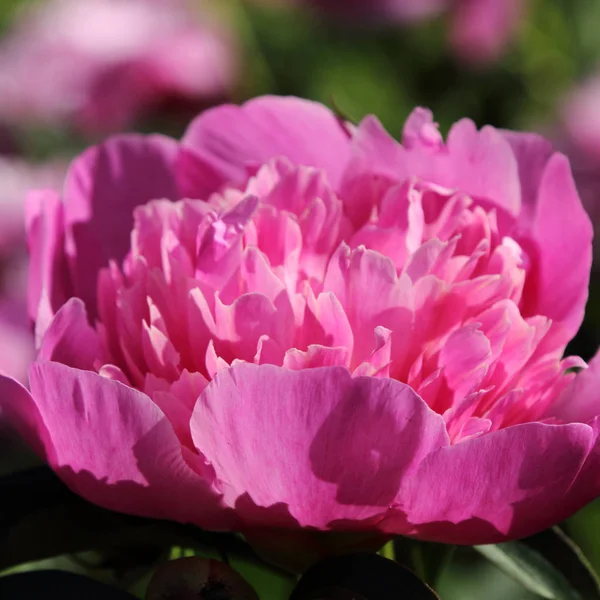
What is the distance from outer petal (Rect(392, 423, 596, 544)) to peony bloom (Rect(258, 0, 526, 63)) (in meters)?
1.14

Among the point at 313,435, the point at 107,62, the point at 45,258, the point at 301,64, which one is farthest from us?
the point at 301,64

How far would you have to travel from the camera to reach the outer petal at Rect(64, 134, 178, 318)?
0.50 meters

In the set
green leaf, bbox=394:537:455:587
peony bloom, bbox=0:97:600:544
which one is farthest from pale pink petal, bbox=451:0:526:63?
green leaf, bbox=394:537:455:587

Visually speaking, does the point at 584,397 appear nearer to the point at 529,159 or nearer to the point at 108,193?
the point at 529,159

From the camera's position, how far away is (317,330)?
40cm

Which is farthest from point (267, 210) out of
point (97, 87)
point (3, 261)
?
point (97, 87)

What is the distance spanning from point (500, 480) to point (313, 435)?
7cm

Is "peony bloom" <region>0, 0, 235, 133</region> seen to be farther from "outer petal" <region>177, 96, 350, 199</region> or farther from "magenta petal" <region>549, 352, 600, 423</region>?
"magenta petal" <region>549, 352, 600, 423</region>

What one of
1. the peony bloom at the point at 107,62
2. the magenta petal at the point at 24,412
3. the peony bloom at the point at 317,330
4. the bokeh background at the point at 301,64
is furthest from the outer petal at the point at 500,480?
the peony bloom at the point at 107,62

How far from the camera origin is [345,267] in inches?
16.2

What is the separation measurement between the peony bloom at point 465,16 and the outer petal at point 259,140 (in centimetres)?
97

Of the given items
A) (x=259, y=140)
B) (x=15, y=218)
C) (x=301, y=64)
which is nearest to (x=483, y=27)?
(x=301, y=64)

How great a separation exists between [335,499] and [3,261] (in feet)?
2.60

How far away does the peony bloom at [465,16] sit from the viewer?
1.42 m
